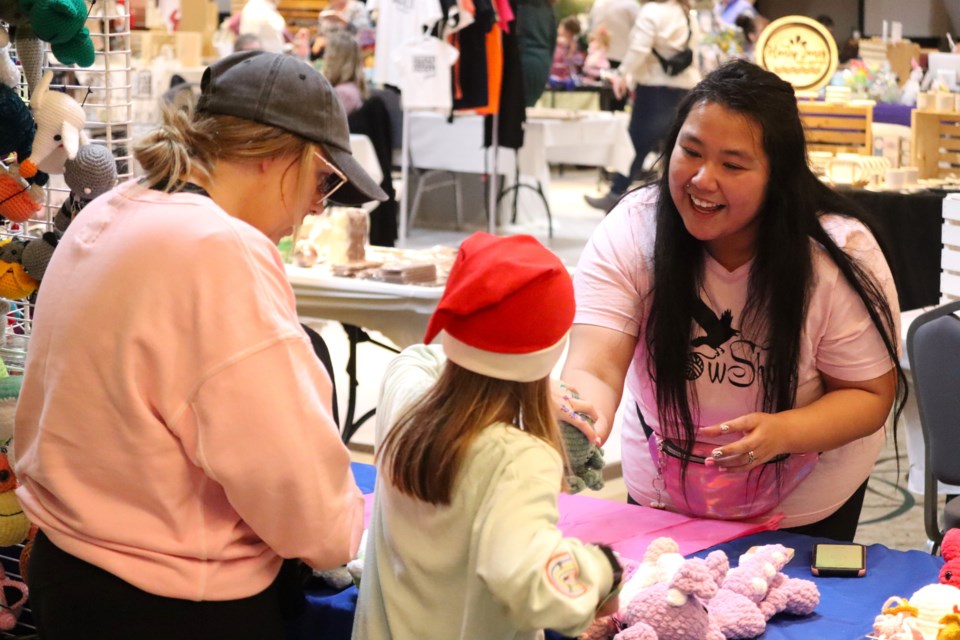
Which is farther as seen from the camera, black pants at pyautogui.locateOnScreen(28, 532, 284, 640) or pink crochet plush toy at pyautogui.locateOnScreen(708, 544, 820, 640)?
pink crochet plush toy at pyautogui.locateOnScreen(708, 544, 820, 640)

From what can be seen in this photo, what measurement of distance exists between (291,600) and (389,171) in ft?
18.7

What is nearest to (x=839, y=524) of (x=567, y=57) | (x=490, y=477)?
(x=490, y=477)

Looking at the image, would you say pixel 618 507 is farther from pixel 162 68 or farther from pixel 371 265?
pixel 162 68

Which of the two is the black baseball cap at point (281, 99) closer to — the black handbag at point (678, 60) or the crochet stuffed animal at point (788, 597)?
the crochet stuffed animal at point (788, 597)

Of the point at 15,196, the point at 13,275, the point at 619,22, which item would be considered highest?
the point at 619,22

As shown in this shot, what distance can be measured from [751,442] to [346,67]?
206 inches

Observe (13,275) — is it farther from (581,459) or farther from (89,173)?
(581,459)

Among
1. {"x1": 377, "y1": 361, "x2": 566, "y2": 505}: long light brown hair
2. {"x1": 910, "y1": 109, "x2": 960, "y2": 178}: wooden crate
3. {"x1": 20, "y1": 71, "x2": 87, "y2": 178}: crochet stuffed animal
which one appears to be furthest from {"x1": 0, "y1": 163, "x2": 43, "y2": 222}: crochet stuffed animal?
{"x1": 910, "y1": 109, "x2": 960, "y2": 178}: wooden crate

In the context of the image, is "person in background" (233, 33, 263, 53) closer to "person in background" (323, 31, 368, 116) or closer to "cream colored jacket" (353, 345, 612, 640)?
"person in background" (323, 31, 368, 116)

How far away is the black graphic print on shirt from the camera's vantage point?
2151mm

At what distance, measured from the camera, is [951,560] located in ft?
5.93

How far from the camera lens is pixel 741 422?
202 cm

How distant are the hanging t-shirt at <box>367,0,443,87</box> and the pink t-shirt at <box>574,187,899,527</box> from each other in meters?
4.63

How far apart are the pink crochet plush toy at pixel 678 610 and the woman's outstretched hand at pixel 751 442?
444mm
